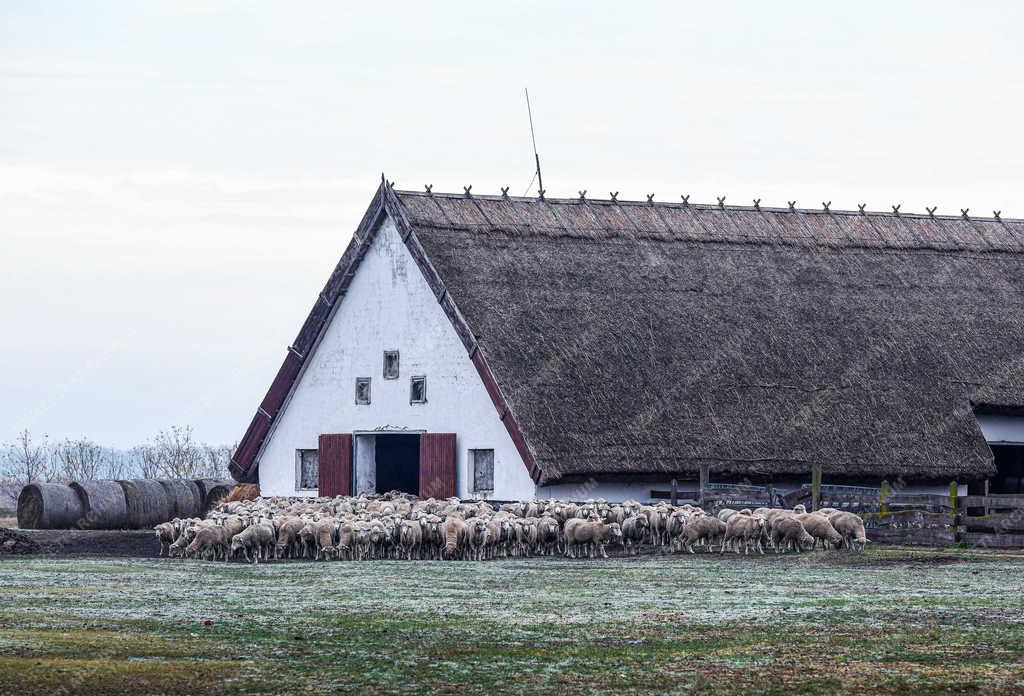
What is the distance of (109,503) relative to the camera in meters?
46.3

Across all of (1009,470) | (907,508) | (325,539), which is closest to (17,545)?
(325,539)

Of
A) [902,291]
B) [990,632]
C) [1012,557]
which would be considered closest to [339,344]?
[902,291]

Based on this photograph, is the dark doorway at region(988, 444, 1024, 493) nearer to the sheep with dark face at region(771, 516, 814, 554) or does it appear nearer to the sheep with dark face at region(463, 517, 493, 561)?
the sheep with dark face at region(771, 516, 814, 554)

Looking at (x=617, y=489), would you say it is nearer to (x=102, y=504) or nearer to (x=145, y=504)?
(x=145, y=504)

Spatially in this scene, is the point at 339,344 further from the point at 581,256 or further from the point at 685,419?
the point at 685,419

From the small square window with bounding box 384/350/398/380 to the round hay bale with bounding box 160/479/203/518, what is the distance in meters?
6.89

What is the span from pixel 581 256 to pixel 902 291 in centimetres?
916

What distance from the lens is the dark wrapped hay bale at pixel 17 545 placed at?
1371 inches

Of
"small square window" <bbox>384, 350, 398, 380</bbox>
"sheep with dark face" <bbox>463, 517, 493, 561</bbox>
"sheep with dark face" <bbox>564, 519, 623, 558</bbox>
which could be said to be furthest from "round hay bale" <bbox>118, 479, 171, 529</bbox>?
"sheep with dark face" <bbox>564, 519, 623, 558</bbox>

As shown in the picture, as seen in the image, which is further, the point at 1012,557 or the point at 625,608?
the point at 1012,557

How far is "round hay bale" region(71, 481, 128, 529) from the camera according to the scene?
4594 cm

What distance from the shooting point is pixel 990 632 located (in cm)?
1777

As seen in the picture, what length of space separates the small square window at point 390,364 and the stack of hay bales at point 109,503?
6.96 metres

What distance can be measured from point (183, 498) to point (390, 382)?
277 inches
